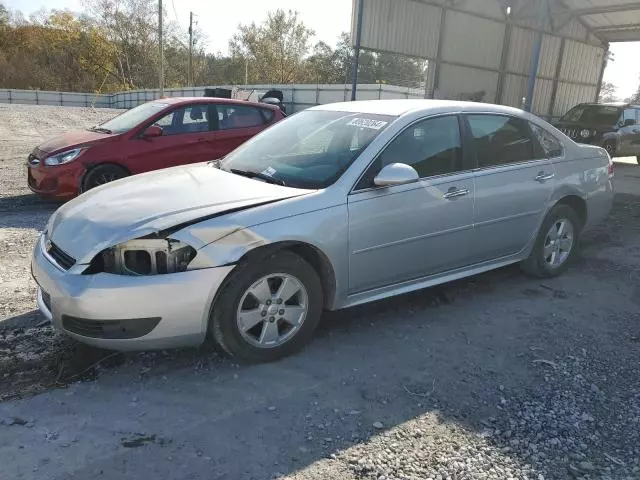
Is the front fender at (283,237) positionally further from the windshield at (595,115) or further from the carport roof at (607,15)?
the carport roof at (607,15)

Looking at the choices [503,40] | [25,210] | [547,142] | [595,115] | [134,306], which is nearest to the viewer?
[134,306]

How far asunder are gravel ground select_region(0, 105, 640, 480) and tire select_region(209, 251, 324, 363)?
132 millimetres

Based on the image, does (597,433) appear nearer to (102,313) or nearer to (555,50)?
(102,313)

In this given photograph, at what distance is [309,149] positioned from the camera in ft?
13.3

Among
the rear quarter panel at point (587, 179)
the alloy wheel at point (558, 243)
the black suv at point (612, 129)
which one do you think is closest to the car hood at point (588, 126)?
the black suv at point (612, 129)

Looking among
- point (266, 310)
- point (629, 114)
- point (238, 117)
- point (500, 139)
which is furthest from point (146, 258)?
point (629, 114)

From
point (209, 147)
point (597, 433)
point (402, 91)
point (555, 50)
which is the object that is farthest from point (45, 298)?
point (555, 50)

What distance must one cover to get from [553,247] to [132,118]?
6.09 meters

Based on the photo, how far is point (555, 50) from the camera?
76.8 feet

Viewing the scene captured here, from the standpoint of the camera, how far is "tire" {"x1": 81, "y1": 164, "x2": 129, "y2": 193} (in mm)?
7223

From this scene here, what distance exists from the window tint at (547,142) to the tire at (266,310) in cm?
271

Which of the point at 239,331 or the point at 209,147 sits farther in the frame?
the point at 209,147

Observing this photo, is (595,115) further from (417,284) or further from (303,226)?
(303,226)

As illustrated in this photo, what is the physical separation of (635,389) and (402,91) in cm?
1751
